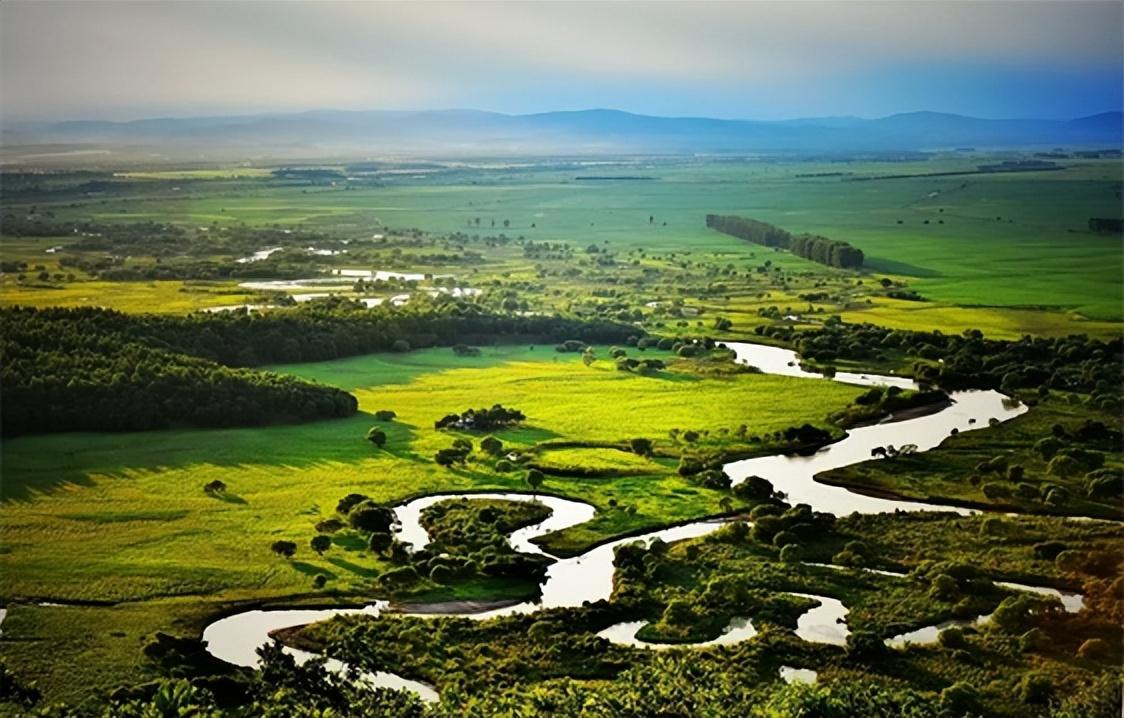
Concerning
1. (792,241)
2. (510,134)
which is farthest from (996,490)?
(510,134)

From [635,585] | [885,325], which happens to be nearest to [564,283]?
[885,325]

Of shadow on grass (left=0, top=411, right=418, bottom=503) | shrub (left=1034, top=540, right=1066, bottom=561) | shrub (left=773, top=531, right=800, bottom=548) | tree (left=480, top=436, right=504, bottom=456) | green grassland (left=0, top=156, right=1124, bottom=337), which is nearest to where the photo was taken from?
shrub (left=1034, top=540, right=1066, bottom=561)

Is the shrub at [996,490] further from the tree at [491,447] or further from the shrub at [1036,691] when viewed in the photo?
the tree at [491,447]

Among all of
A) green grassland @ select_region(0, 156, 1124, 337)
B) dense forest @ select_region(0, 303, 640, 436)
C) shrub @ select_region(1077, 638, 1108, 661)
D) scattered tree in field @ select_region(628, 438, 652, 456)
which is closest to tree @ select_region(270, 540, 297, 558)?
dense forest @ select_region(0, 303, 640, 436)

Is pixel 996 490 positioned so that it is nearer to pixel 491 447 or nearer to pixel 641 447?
pixel 641 447

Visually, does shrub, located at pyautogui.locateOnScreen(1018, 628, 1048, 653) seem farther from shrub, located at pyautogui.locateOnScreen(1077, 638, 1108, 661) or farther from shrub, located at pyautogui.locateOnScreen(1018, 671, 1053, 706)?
shrub, located at pyautogui.locateOnScreen(1018, 671, 1053, 706)

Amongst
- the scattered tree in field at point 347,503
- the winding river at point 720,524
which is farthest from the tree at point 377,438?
the scattered tree in field at point 347,503

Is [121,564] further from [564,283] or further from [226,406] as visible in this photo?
[564,283]
